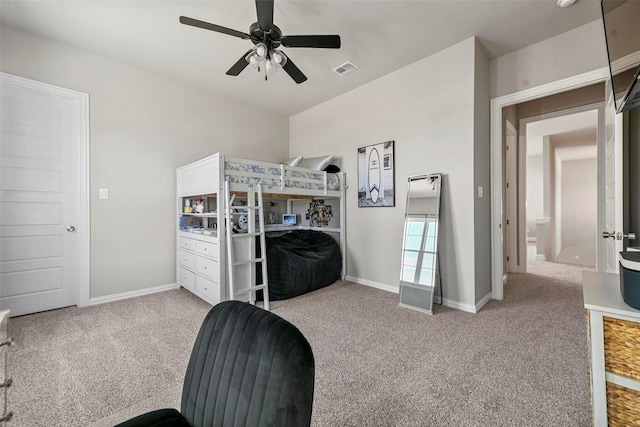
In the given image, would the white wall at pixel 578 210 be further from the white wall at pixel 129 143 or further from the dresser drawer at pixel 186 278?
the white wall at pixel 129 143

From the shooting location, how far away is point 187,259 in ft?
11.5

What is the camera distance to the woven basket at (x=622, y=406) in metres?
0.96

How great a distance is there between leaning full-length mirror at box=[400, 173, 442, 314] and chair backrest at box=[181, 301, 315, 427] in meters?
2.44

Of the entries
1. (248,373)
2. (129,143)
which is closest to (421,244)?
(248,373)

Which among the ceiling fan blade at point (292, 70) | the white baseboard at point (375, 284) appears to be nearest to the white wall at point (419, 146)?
the white baseboard at point (375, 284)

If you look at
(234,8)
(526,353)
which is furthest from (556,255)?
(234,8)

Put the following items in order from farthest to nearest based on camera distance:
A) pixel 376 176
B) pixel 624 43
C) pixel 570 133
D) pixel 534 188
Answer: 1. pixel 534 188
2. pixel 570 133
3. pixel 376 176
4. pixel 624 43

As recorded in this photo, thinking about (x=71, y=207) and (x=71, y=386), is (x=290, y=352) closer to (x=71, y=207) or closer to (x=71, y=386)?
(x=71, y=386)

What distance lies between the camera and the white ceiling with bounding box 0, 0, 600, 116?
2.37 metres

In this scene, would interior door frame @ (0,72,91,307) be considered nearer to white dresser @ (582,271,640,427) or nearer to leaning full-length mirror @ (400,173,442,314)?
leaning full-length mirror @ (400,173,442,314)

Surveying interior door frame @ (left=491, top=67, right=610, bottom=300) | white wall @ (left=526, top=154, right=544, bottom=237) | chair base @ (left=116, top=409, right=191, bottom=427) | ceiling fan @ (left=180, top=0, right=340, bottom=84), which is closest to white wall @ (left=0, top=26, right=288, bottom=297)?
ceiling fan @ (left=180, top=0, right=340, bottom=84)

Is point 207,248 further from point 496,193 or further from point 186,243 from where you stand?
point 496,193

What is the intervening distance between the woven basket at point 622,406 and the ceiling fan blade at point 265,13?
268 centimetres

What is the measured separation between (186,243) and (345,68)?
3025 mm
